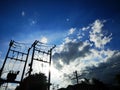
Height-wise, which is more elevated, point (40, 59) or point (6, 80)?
point (40, 59)

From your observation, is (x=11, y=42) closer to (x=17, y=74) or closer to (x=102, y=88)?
(x=17, y=74)

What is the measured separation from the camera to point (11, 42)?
20219 millimetres

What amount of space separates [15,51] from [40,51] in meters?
4.97

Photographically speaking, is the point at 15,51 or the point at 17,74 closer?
the point at 17,74

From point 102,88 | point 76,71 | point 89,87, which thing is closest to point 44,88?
point 89,87

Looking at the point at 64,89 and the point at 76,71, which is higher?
the point at 76,71

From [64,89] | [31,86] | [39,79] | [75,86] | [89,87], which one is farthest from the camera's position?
[64,89]

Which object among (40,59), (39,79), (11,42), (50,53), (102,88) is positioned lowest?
(102,88)

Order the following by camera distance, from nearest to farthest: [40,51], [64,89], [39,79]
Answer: [40,51] → [39,79] → [64,89]

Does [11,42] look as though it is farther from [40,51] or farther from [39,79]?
[39,79]

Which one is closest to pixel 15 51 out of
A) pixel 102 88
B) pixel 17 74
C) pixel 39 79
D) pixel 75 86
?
pixel 17 74

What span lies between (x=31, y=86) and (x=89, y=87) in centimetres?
1647

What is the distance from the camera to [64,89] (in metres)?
35.6

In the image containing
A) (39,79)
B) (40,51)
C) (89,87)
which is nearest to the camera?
(40,51)
